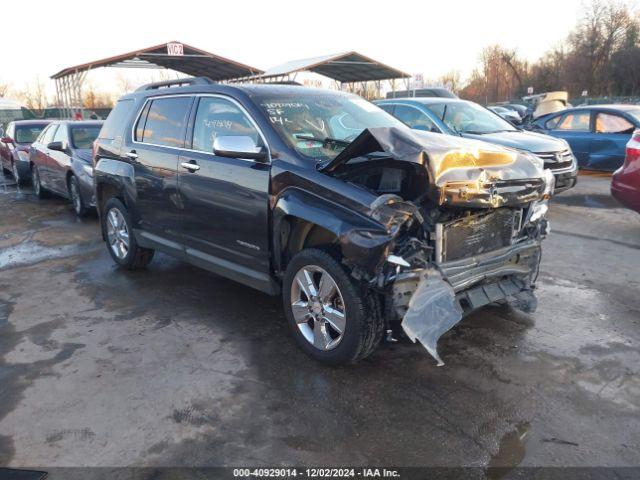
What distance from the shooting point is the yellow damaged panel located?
11.1ft

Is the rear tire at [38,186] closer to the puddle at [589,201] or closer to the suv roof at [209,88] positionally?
the suv roof at [209,88]

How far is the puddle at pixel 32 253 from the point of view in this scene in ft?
21.8

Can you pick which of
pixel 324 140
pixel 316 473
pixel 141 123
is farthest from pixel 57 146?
pixel 316 473

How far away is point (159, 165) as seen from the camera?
504cm

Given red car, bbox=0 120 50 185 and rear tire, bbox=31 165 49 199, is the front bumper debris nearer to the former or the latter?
rear tire, bbox=31 165 49 199

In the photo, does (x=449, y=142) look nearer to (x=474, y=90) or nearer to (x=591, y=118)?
(x=591, y=118)

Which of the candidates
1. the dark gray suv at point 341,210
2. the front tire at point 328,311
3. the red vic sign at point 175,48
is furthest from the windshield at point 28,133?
the red vic sign at point 175,48

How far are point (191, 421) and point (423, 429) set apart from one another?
53.1 inches

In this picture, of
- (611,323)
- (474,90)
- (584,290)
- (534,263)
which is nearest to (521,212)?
(534,263)

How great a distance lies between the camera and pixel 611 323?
4.32 meters

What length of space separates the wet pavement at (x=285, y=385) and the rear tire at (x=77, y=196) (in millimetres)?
3694

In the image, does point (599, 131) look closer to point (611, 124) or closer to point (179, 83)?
point (611, 124)

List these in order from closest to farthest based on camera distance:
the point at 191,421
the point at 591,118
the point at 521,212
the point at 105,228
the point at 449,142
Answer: the point at 191,421, the point at 449,142, the point at 521,212, the point at 105,228, the point at 591,118

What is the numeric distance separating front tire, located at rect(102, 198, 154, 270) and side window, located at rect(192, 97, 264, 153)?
1.61 m
